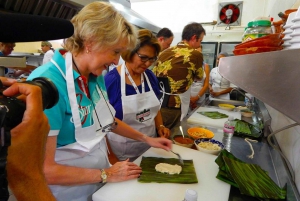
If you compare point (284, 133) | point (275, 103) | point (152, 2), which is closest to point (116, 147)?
point (284, 133)

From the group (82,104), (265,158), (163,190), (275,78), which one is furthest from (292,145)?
(82,104)

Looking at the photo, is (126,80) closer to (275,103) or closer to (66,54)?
(66,54)

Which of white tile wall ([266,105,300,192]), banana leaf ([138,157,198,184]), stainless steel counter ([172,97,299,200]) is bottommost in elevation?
stainless steel counter ([172,97,299,200])

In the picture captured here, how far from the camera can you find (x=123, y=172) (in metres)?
0.83

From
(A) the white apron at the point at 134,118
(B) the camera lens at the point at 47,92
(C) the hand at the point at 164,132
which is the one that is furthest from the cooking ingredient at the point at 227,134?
(B) the camera lens at the point at 47,92

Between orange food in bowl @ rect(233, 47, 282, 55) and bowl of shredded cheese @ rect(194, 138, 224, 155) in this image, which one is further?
bowl of shredded cheese @ rect(194, 138, 224, 155)

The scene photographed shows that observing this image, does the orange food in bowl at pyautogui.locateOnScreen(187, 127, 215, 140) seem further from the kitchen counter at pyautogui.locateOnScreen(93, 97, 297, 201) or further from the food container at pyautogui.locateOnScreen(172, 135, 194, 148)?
the kitchen counter at pyautogui.locateOnScreen(93, 97, 297, 201)

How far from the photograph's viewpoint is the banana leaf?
0.84m

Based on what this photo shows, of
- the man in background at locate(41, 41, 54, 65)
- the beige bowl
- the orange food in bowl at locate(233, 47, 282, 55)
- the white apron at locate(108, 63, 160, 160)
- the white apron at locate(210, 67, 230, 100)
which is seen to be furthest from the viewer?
the white apron at locate(210, 67, 230, 100)

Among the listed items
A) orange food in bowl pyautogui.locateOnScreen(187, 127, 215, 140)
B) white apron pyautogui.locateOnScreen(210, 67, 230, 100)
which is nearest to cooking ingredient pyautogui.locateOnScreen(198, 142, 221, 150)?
orange food in bowl pyautogui.locateOnScreen(187, 127, 215, 140)

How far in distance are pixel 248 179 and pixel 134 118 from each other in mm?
760

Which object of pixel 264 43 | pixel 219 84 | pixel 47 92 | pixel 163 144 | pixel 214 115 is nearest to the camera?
pixel 47 92

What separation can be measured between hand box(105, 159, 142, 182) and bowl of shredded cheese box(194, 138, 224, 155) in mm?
406

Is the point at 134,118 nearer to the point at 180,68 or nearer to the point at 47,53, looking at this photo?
the point at 180,68
